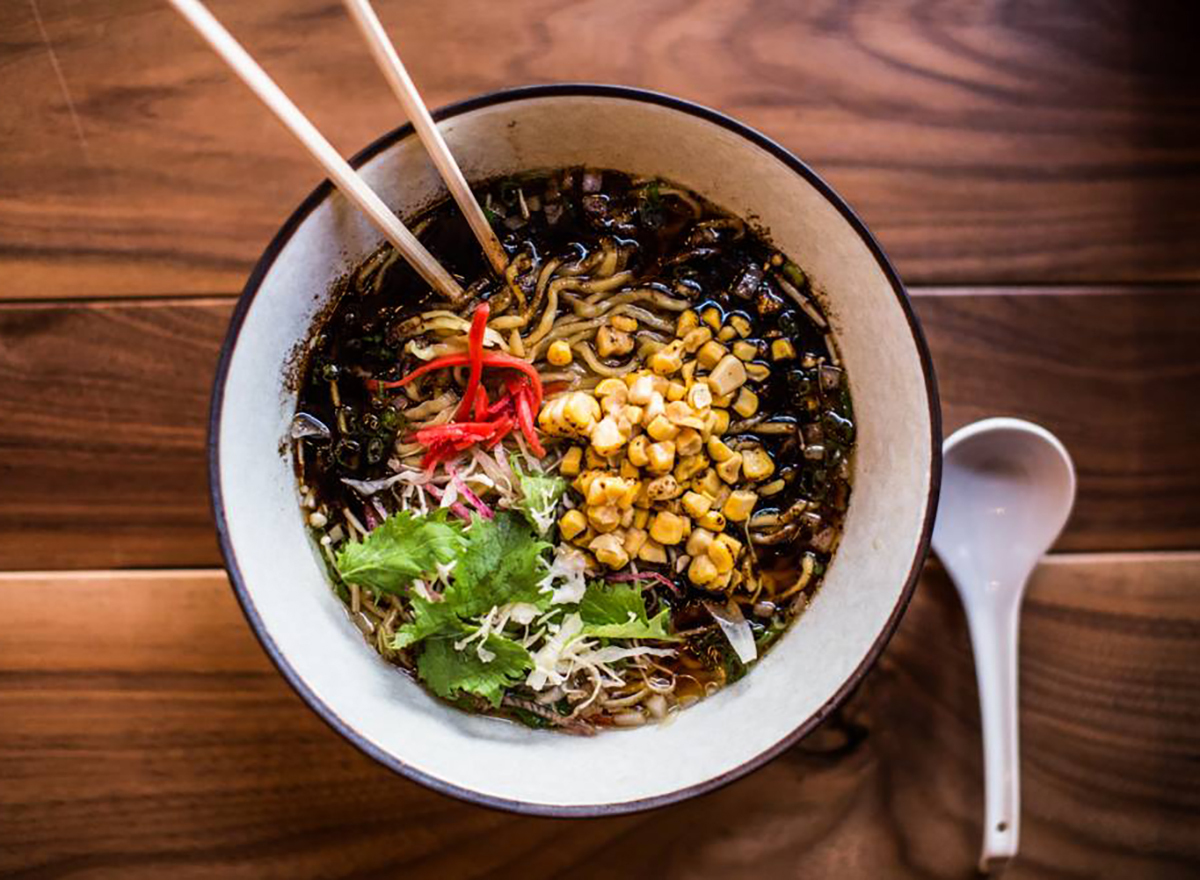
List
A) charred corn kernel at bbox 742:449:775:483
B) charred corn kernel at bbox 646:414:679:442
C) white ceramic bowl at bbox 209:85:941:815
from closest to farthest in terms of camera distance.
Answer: white ceramic bowl at bbox 209:85:941:815, charred corn kernel at bbox 646:414:679:442, charred corn kernel at bbox 742:449:775:483

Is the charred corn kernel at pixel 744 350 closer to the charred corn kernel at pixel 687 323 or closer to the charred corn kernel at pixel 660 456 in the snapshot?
the charred corn kernel at pixel 687 323

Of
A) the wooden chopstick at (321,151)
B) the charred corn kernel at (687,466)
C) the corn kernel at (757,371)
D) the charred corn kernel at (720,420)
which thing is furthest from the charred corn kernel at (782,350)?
the wooden chopstick at (321,151)

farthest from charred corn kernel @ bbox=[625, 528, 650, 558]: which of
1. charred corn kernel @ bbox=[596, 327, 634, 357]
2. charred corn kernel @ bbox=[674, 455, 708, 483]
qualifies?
charred corn kernel @ bbox=[596, 327, 634, 357]

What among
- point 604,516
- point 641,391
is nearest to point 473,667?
point 604,516

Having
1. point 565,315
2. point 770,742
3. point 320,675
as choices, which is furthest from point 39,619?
point 770,742

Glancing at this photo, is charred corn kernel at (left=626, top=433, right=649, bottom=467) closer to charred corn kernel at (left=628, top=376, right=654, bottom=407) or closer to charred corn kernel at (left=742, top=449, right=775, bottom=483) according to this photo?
charred corn kernel at (left=628, top=376, right=654, bottom=407)

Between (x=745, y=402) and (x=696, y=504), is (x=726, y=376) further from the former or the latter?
(x=696, y=504)
